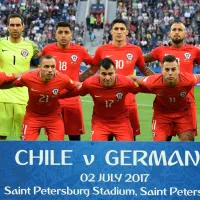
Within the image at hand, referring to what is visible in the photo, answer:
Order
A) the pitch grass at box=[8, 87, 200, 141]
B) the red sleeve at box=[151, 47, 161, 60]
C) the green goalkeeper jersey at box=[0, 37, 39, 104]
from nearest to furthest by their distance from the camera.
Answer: the green goalkeeper jersey at box=[0, 37, 39, 104], the red sleeve at box=[151, 47, 161, 60], the pitch grass at box=[8, 87, 200, 141]

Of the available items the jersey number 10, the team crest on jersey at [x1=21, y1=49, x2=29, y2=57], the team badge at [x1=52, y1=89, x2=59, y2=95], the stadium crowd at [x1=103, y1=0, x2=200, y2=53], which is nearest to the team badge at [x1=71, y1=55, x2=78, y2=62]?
the jersey number 10

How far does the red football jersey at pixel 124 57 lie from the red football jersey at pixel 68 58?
0.97 ft

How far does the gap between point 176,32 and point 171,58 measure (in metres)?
1.22

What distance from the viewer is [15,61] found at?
9.62 m

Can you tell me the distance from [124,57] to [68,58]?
849 mm

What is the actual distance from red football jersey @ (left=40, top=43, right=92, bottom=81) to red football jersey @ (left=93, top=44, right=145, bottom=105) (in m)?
0.30

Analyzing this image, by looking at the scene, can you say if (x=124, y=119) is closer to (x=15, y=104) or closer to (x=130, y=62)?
(x=130, y=62)

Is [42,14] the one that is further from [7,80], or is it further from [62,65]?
[7,80]

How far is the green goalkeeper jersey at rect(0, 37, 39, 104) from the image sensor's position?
962 centimetres

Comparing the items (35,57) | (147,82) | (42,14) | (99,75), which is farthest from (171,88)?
(42,14)

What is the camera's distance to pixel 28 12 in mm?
44688

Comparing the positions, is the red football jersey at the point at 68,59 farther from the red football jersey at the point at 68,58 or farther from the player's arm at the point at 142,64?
the player's arm at the point at 142,64

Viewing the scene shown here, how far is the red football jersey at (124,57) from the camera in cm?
974

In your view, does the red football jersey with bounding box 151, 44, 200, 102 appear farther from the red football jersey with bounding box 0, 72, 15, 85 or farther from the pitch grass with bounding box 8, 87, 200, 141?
the pitch grass with bounding box 8, 87, 200, 141
